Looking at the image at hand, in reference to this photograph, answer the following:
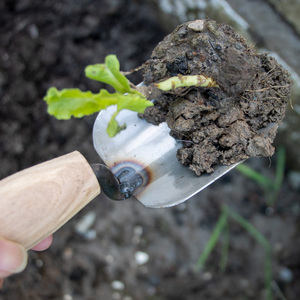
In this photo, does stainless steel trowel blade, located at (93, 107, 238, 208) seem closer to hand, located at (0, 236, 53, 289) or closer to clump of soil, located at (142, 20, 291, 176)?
clump of soil, located at (142, 20, 291, 176)

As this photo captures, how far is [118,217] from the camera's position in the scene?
1407 mm

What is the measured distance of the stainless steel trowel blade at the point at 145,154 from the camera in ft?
2.58

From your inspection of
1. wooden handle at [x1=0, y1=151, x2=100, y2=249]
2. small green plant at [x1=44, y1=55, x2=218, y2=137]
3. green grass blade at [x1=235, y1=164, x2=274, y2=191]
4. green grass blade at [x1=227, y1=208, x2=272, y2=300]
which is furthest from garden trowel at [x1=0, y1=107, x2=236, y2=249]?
green grass blade at [x1=227, y1=208, x2=272, y2=300]

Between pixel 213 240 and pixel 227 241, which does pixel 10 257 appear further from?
pixel 227 241

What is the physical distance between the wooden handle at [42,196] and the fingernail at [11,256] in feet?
0.05

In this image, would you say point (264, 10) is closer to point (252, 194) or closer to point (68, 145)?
point (252, 194)

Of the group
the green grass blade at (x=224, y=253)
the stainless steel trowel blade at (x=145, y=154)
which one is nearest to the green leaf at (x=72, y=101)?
the stainless steel trowel blade at (x=145, y=154)

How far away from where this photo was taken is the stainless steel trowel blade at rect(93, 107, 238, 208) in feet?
2.58

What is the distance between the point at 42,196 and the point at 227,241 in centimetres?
96

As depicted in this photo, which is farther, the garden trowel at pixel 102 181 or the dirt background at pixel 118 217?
the dirt background at pixel 118 217

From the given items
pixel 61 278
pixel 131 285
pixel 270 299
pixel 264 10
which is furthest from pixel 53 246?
pixel 264 10

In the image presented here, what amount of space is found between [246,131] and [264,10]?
65 cm

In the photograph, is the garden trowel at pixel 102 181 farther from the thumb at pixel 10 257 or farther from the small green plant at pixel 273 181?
the small green plant at pixel 273 181

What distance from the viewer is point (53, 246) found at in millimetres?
1368
